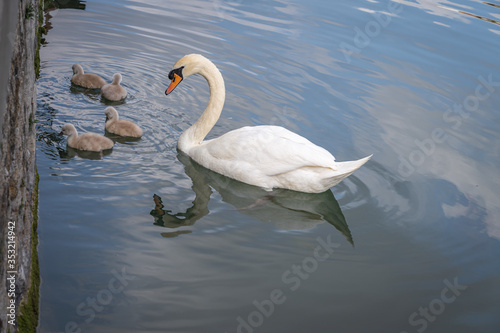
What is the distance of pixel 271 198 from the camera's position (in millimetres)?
6652

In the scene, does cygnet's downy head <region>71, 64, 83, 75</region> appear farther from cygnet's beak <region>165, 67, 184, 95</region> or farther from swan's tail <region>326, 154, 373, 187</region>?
swan's tail <region>326, 154, 373, 187</region>

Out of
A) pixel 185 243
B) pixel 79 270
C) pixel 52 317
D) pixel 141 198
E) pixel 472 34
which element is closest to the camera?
pixel 52 317

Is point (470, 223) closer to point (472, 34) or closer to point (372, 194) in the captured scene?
point (372, 194)

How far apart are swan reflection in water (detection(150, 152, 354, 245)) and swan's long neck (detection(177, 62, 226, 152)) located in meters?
0.41

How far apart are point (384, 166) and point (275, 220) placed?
220 cm

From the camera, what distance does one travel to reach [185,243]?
5.59 m

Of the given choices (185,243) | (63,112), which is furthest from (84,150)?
(185,243)

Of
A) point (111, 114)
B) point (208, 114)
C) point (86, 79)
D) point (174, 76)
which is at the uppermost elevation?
point (174, 76)

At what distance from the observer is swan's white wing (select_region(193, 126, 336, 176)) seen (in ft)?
21.0

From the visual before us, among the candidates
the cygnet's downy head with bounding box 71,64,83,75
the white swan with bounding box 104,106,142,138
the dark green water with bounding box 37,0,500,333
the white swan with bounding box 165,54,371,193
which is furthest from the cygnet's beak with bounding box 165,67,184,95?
the cygnet's downy head with bounding box 71,64,83,75

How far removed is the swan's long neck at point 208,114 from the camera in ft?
24.3

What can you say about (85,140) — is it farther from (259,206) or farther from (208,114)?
(259,206)

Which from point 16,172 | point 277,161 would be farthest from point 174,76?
point 16,172

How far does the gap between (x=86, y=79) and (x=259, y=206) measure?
3562mm
